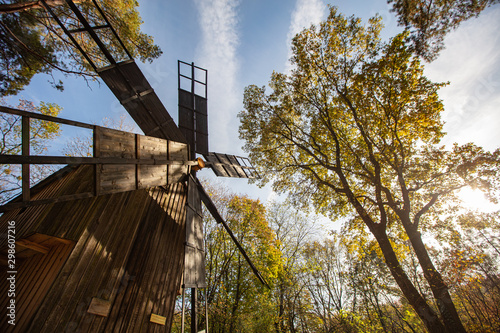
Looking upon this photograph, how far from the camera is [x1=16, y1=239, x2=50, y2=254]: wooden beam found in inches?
156

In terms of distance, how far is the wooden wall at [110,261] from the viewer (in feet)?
11.3

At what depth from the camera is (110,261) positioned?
14.2 feet

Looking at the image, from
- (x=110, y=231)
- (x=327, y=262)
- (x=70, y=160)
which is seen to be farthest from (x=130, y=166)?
(x=327, y=262)

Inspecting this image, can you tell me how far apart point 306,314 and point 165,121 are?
1675 cm

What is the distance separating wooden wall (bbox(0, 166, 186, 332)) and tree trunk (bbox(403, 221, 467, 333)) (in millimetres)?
8295

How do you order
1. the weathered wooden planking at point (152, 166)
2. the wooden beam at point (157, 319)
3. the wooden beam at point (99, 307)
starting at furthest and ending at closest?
1. the wooden beam at point (157, 319)
2. the weathered wooden planking at point (152, 166)
3. the wooden beam at point (99, 307)

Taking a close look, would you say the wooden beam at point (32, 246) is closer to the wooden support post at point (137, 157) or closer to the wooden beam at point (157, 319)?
the wooden support post at point (137, 157)

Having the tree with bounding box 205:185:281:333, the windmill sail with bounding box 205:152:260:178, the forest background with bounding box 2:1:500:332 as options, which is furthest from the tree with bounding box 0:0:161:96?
the tree with bounding box 205:185:281:333

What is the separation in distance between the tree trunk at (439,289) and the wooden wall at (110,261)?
8.30 meters

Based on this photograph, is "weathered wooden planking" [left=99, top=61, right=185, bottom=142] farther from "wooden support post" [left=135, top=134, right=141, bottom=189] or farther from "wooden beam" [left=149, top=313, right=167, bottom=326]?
"wooden beam" [left=149, top=313, right=167, bottom=326]

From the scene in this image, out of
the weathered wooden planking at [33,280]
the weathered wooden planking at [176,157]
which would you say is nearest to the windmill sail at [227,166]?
the weathered wooden planking at [176,157]

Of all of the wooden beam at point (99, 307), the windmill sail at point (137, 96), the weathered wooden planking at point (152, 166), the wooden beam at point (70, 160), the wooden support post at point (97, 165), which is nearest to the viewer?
the wooden beam at point (70, 160)

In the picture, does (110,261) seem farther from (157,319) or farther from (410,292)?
(410,292)

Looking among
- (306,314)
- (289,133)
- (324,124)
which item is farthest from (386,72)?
(306,314)
